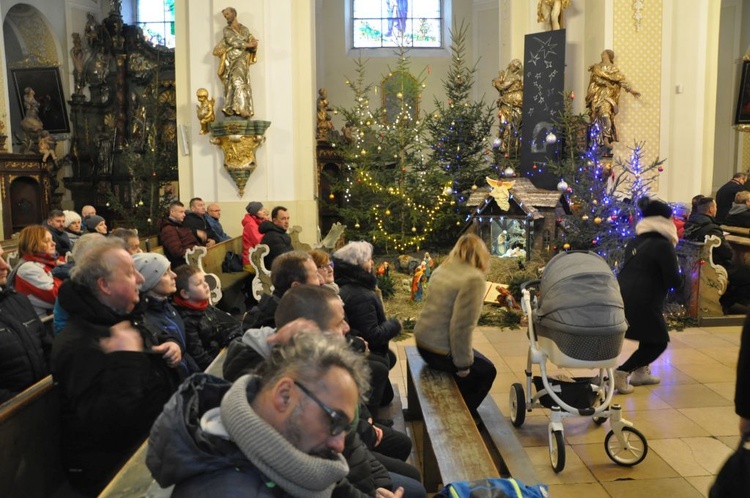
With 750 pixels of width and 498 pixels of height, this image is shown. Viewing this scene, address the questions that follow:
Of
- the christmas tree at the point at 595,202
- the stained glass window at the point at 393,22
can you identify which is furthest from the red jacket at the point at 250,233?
the stained glass window at the point at 393,22

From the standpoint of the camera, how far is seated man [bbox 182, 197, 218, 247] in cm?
941

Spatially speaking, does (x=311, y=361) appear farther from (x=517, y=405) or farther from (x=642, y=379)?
(x=642, y=379)

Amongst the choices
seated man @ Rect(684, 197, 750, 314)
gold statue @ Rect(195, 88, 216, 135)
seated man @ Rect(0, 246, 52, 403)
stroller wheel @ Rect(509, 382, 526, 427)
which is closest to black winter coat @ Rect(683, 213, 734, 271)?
seated man @ Rect(684, 197, 750, 314)

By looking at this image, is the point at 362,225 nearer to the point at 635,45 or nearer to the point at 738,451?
the point at 635,45

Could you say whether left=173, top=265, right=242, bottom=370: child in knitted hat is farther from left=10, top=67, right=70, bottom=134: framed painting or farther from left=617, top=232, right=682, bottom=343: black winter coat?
left=10, top=67, right=70, bottom=134: framed painting

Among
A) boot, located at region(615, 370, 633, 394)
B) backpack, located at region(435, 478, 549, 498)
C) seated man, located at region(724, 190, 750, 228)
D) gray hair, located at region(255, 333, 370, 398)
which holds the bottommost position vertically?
boot, located at region(615, 370, 633, 394)

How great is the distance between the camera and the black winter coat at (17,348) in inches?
139

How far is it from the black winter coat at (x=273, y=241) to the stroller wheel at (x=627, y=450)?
4557mm

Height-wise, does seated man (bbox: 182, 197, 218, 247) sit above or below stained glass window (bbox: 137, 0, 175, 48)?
below

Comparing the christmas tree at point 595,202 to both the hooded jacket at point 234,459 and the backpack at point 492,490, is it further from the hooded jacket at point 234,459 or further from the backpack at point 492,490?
the hooded jacket at point 234,459

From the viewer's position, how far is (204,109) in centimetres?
1216

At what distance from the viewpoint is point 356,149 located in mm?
13711

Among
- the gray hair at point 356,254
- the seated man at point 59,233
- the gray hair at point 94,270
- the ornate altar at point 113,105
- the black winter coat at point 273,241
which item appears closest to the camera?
the gray hair at point 94,270

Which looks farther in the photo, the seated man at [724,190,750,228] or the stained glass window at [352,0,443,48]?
the stained glass window at [352,0,443,48]
